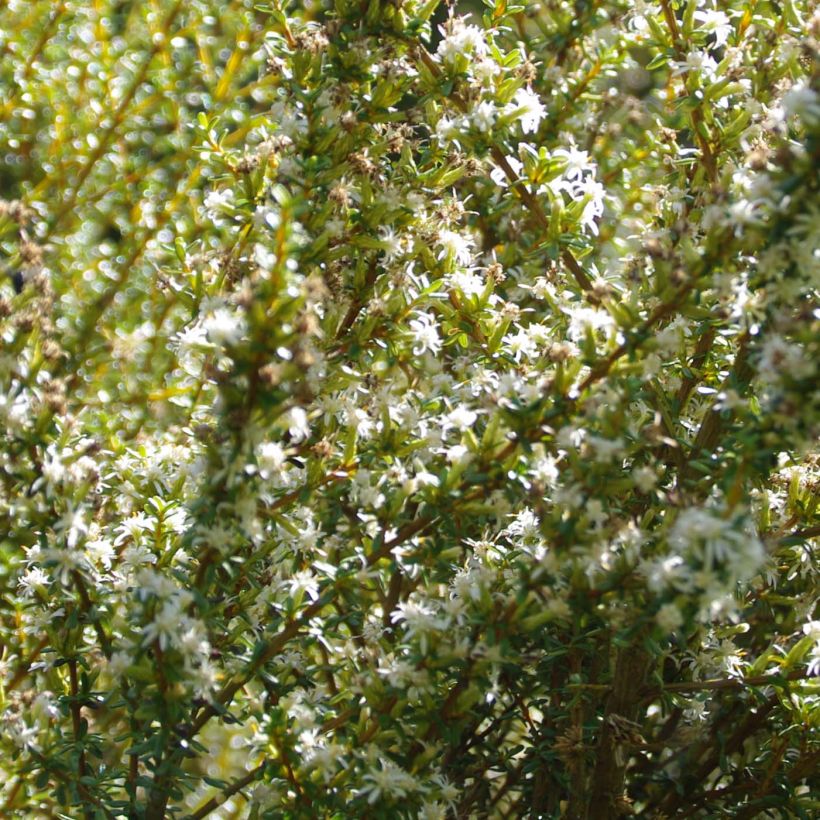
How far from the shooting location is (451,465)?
1098mm

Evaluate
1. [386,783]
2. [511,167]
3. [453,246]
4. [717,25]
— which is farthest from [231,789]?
[717,25]

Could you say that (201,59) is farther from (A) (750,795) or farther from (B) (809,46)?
(A) (750,795)

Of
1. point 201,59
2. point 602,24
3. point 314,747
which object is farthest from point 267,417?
point 201,59

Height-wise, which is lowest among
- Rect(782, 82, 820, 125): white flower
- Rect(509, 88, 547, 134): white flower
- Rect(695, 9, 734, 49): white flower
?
Rect(782, 82, 820, 125): white flower

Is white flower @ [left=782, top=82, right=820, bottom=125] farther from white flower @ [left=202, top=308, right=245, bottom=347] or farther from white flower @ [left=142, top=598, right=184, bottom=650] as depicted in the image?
white flower @ [left=142, top=598, right=184, bottom=650]

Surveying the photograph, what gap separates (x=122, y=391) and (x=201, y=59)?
23.1 inches

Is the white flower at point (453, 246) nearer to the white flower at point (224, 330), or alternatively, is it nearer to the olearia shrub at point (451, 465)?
the olearia shrub at point (451, 465)

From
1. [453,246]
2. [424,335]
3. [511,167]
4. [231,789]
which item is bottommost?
[231,789]

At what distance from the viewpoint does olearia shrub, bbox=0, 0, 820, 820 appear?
912mm

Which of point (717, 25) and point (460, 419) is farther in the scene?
point (717, 25)

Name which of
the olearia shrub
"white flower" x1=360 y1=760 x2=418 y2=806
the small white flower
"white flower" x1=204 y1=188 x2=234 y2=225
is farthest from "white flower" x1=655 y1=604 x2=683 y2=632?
"white flower" x1=204 y1=188 x2=234 y2=225

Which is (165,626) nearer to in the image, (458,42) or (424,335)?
(424,335)

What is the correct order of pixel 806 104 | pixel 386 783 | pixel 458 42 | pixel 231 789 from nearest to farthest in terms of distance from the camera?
pixel 806 104
pixel 386 783
pixel 231 789
pixel 458 42

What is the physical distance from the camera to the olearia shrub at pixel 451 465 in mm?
912
